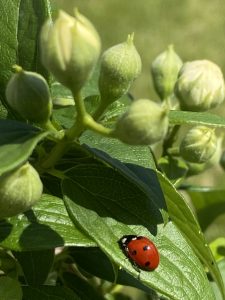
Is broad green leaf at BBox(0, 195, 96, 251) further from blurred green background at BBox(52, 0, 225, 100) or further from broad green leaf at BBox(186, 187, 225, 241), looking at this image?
blurred green background at BBox(52, 0, 225, 100)

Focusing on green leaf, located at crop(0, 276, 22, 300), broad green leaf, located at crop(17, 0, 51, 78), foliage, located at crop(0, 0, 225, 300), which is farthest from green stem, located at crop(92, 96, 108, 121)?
green leaf, located at crop(0, 276, 22, 300)

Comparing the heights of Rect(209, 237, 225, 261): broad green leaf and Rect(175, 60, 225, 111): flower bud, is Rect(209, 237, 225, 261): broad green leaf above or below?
below

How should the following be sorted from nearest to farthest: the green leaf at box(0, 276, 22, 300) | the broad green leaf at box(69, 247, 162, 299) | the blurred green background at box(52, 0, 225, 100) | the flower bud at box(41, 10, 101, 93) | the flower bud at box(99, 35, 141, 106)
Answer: the flower bud at box(41, 10, 101, 93) < the flower bud at box(99, 35, 141, 106) < the green leaf at box(0, 276, 22, 300) < the broad green leaf at box(69, 247, 162, 299) < the blurred green background at box(52, 0, 225, 100)

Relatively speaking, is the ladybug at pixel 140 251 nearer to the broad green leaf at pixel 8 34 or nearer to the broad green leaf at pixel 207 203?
the broad green leaf at pixel 8 34

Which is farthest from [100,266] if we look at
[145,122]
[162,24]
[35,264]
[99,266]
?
[162,24]

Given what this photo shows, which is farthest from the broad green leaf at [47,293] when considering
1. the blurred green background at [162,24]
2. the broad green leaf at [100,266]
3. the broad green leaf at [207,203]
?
the blurred green background at [162,24]

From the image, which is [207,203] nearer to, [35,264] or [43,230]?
[35,264]

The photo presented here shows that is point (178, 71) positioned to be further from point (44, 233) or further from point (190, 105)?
point (44, 233)
